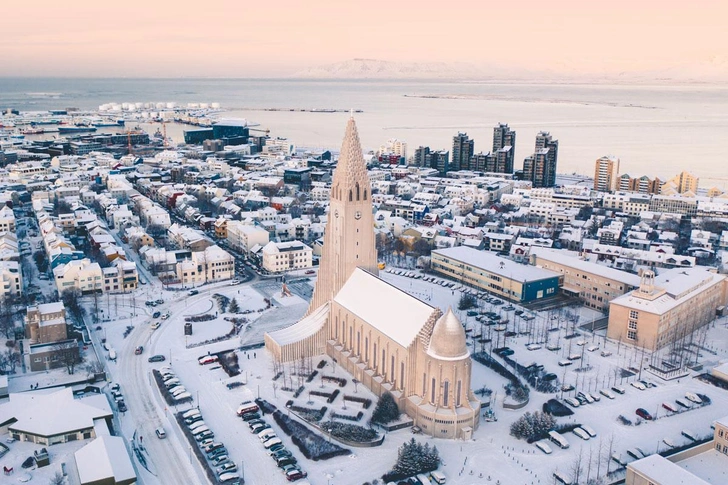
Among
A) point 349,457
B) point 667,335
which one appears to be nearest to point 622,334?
point 667,335

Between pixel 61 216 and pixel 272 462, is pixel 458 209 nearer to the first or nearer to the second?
pixel 61 216

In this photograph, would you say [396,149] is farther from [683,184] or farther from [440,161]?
[683,184]

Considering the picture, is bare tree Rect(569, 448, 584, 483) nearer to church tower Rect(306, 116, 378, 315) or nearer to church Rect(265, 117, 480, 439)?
church Rect(265, 117, 480, 439)

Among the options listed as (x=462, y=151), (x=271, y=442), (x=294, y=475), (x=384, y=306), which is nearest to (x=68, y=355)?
(x=271, y=442)

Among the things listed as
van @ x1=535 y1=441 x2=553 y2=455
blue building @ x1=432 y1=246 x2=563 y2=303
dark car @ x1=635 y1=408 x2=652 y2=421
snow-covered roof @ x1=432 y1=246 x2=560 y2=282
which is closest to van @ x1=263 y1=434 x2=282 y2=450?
van @ x1=535 y1=441 x2=553 y2=455

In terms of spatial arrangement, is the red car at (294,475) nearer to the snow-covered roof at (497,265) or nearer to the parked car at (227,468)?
the parked car at (227,468)

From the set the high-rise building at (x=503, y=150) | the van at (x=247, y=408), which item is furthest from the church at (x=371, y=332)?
the high-rise building at (x=503, y=150)
